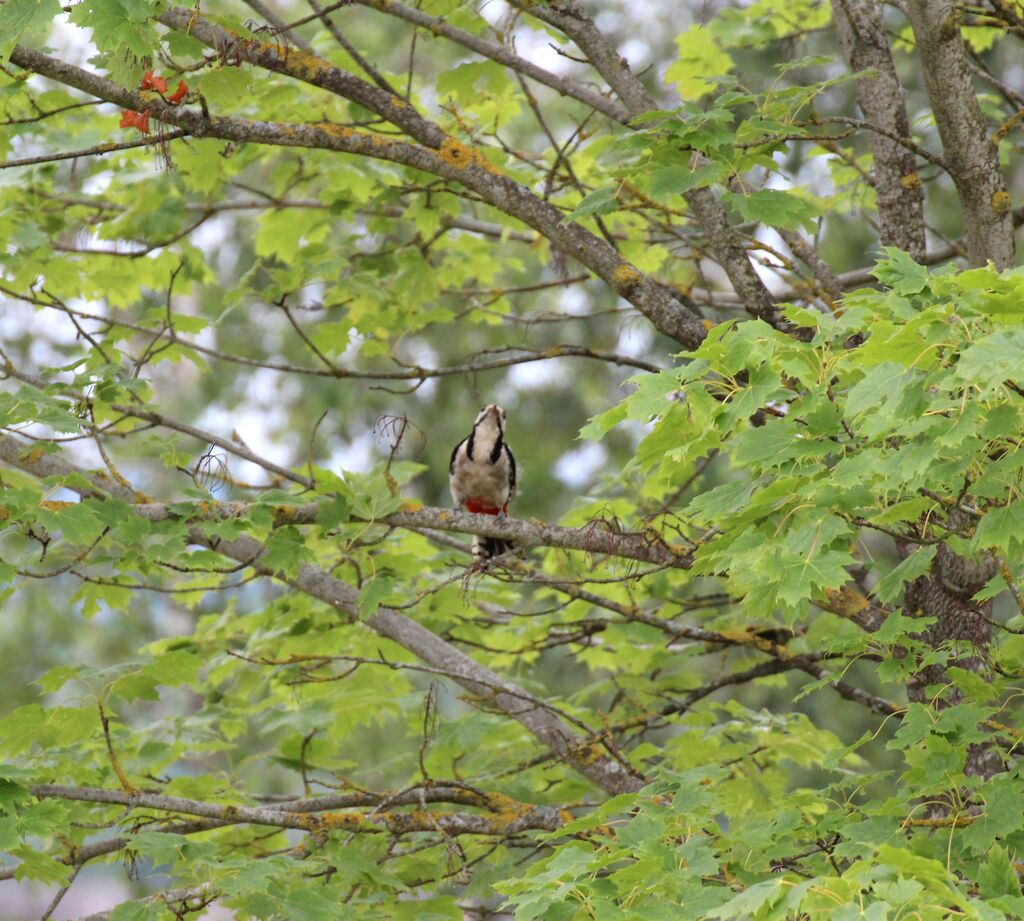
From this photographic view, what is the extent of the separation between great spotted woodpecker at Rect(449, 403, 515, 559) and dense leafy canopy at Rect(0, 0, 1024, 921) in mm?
657

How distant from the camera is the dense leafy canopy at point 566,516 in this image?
267 cm

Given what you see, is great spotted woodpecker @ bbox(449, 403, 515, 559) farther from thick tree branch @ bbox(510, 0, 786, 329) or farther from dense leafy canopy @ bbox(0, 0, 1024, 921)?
thick tree branch @ bbox(510, 0, 786, 329)

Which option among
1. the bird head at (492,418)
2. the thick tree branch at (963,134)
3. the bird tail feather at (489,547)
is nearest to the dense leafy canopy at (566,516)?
the thick tree branch at (963,134)

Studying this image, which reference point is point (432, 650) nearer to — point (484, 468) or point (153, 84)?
point (484, 468)

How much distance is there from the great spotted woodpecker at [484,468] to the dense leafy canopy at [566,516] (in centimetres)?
66

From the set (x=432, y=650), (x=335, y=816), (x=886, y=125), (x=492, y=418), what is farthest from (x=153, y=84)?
(x=492, y=418)

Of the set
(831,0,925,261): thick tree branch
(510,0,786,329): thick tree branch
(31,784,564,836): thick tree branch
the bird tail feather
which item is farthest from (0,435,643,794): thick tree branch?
(831,0,925,261): thick tree branch

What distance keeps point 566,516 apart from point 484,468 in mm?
1016

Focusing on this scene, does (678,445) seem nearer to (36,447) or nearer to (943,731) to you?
(943,731)

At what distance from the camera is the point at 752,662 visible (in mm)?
5316

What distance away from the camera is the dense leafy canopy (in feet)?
8.75

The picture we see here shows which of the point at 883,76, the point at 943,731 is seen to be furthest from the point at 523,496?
the point at 943,731

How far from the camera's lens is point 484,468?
6.38 metres

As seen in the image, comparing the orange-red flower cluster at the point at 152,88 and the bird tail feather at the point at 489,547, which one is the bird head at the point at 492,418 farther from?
the orange-red flower cluster at the point at 152,88
